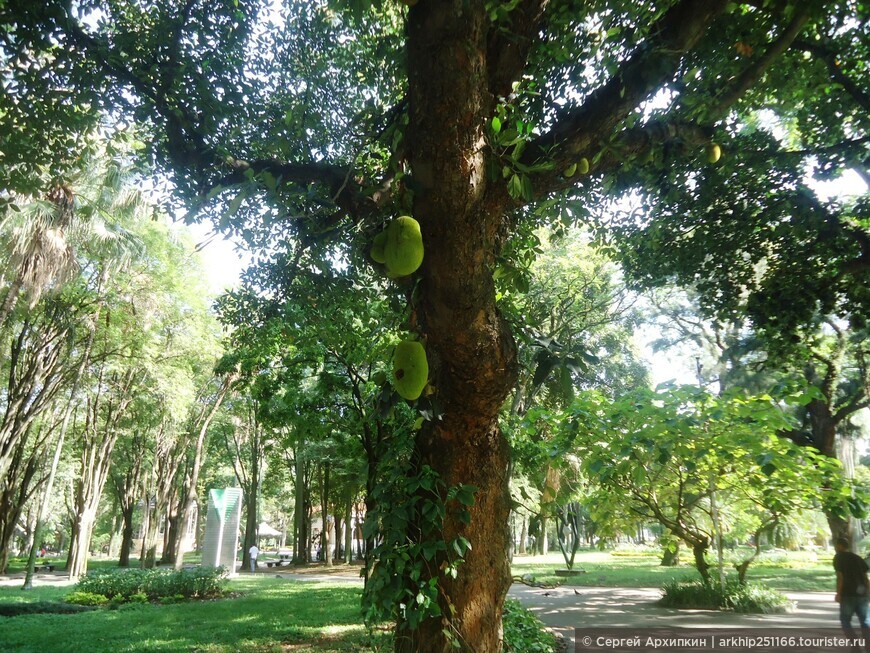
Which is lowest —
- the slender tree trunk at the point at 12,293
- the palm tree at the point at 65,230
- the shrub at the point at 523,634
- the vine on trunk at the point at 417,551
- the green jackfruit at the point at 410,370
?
the shrub at the point at 523,634

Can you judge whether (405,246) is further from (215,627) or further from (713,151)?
(215,627)

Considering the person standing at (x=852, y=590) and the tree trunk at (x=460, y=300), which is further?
the person standing at (x=852, y=590)

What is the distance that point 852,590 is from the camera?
5336 millimetres

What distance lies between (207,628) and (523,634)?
176 inches

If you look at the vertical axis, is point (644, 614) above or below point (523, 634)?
below

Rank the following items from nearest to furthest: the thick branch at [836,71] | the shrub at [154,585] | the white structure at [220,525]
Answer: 1. the thick branch at [836,71]
2. the shrub at [154,585]
3. the white structure at [220,525]

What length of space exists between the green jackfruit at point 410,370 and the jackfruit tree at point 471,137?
127mm

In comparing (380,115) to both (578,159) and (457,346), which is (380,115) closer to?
(578,159)

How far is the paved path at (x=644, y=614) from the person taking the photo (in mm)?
7605

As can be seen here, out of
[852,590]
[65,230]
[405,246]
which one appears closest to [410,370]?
[405,246]

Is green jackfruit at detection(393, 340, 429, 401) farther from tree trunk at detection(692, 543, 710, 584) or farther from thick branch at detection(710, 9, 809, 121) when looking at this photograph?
tree trunk at detection(692, 543, 710, 584)

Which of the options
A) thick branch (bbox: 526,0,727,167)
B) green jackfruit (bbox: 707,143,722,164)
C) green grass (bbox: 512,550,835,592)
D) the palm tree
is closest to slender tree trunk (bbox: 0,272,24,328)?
the palm tree

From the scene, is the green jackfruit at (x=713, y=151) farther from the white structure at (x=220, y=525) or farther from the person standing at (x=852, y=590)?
the white structure at (x=220, y=525)

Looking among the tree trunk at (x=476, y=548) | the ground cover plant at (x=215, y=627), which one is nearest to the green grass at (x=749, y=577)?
the ground cover plant at (x=215, y=627)
